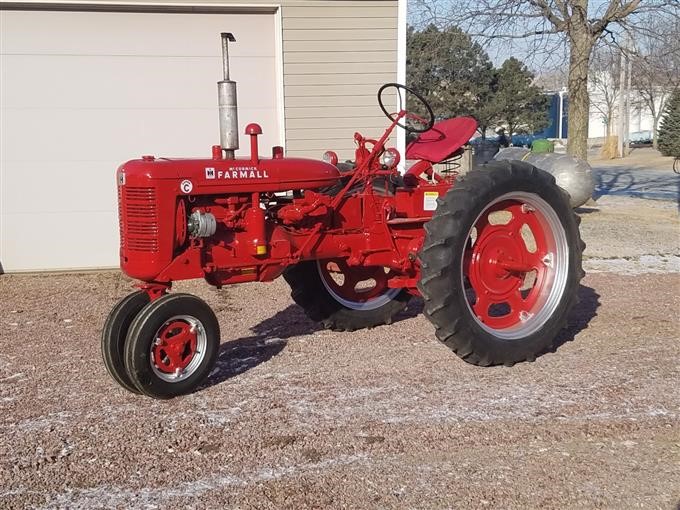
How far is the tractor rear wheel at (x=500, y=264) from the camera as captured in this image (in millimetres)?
4703

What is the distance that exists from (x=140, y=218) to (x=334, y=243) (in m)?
1.30

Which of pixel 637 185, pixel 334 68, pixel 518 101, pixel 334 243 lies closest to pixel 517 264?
pixel 334 243

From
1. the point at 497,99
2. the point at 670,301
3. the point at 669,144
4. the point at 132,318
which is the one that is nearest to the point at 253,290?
the point at 132,318

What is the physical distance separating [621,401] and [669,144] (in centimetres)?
2582

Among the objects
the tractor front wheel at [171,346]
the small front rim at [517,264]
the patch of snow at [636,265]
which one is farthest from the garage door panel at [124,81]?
the tractor front wheel at [171,346]

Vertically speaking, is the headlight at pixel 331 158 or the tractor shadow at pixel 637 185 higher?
the headlight at pixel 331 158

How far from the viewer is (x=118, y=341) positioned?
176 inches

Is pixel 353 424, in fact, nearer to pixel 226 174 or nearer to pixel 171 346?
pixel 171 346

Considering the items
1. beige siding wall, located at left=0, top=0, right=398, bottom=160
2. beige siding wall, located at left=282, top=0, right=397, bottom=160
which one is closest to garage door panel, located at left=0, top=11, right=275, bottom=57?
beige siding wall, located at left=0, top=0, right=398, bottom=160

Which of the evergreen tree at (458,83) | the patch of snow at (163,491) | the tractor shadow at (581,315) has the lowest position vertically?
the patch of snow at (163,491)

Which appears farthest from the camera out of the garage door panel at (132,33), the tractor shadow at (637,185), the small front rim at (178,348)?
the tractor shadow at (637,185)

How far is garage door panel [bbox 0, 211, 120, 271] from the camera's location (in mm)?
8500

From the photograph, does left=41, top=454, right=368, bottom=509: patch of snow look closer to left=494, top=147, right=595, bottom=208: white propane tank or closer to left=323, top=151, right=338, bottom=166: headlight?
left=323, top=151, right=338, bottom=166: headlight

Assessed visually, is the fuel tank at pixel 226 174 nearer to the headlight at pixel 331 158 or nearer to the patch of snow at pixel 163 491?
the headlight at pixel 331 158
